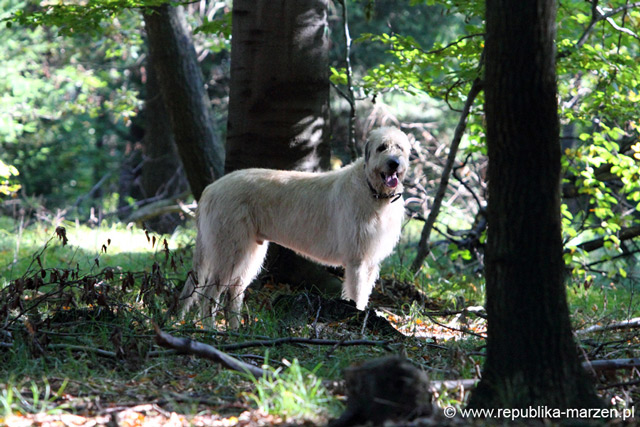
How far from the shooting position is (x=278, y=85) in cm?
690

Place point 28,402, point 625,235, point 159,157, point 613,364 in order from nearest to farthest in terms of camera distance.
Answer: point 28,402 < point 613,364 < point 625,235 < point 159,157

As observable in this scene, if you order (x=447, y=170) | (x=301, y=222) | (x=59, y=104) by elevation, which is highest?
(x=59, y=104)

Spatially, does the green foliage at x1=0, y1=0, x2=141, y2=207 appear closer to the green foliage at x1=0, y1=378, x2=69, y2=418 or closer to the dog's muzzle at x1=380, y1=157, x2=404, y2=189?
the dog's muzzle at x1=380, y1=157, x2=404, y2=189

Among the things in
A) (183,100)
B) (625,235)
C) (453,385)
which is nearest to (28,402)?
(453,385)

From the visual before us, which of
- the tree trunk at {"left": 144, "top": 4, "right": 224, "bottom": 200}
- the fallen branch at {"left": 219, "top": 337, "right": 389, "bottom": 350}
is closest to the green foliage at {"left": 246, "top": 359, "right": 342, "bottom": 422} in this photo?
the fallen branch at {"left": 219, "top": 337, "right": 389, "bottom": 350}

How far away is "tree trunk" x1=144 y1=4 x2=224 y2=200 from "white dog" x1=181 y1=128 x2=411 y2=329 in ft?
9.18

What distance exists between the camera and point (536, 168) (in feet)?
10.8

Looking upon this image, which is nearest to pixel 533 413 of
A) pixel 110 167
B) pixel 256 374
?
pixel 256 374

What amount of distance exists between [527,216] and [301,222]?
339 cm

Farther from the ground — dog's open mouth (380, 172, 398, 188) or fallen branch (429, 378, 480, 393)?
dog's open mouth (380, 172, 398, 188)

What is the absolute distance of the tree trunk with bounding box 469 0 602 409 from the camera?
3.24 meters

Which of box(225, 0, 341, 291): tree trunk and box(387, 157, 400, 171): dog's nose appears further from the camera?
box(225, 0, 341, 291): tree trunk

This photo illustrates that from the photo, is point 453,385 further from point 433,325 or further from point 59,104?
point 59,104

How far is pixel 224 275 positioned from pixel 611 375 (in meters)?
3.53
